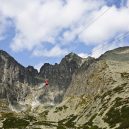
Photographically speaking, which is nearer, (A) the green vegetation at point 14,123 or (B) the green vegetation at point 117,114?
(B) the green vegetation at point 117,114

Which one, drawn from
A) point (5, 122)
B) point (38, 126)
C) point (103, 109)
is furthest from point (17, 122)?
point (103, 109)

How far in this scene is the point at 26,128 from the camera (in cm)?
14288

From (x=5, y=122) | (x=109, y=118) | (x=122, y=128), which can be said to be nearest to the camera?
(x=122, y=128)

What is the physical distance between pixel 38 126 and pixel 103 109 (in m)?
51.7

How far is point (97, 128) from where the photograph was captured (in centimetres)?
14775

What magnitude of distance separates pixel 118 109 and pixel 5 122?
53648 millimetres

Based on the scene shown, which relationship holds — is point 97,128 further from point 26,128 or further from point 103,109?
point 103,109

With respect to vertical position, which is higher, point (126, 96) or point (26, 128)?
point (126, 96)

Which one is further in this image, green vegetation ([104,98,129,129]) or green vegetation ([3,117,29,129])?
green vegetation ([3,117,29,129])

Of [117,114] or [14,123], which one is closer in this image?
[117,114]

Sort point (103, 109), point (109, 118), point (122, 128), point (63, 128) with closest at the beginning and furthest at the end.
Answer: point (122, 128) → point (63, 128) → point (109, 118) → point (103, 109)

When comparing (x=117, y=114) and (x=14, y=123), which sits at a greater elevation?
(x=117, y=114)

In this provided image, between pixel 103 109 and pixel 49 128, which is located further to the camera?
pixel 103 109

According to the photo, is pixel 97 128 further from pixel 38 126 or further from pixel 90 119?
pixel 90 119
